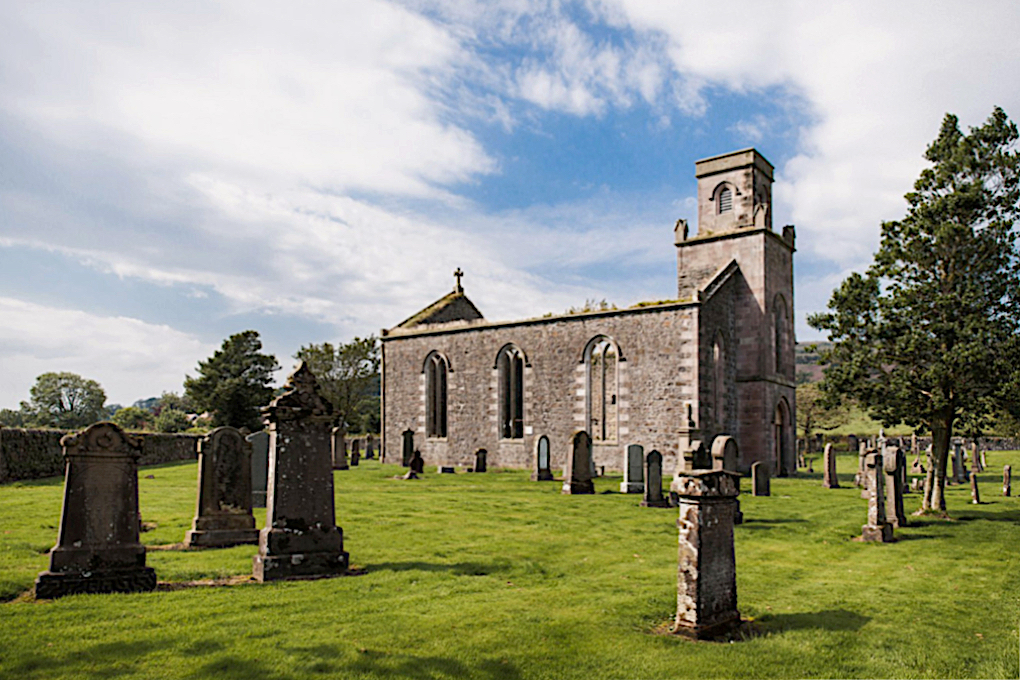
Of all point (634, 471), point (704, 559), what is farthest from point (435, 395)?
point (704, 559)

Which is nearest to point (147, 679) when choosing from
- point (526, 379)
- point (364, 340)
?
point (526, 379)

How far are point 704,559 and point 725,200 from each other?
24334 millimetres

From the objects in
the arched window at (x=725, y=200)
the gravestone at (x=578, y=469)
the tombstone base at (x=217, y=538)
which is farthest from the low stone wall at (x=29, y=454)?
the arched window at (x=725, y=200)

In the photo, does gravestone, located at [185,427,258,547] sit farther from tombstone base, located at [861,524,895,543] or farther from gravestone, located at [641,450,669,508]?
tombstone base, located at [861,524,895,543]

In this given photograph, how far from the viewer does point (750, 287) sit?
27250 millimetres

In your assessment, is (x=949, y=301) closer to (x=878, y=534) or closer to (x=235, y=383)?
(x=878, y=534)

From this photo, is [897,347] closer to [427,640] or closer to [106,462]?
[427,640]

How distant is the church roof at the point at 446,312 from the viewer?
111ft

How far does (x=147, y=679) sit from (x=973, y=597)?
9.01 metres

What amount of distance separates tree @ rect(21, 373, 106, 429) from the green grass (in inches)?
2557

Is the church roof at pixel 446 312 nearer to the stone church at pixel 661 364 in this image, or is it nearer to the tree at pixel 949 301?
the stone church at pixel 661 364

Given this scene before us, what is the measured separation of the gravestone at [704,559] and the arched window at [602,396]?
18937 mm

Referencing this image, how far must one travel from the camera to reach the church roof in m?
A: 33.9

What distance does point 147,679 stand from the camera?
5.31 m
